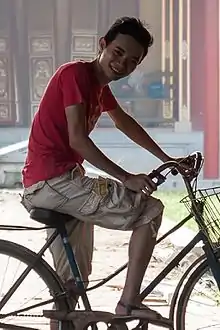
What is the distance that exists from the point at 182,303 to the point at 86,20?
3103mm

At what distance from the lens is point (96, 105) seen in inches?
89.4

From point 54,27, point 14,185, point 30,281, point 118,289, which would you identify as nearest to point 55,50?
point 54,27

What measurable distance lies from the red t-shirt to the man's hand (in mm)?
192

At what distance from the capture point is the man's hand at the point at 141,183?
2186 millimetres

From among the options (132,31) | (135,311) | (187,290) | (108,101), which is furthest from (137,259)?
(132,31)

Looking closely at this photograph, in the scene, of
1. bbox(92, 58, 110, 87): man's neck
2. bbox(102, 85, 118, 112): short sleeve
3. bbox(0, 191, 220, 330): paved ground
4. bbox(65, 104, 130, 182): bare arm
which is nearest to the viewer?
bbox(65, 104, 130, 182): bare arm

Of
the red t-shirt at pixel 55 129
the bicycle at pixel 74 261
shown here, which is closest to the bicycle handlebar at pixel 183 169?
the bicycle at pixel 74 261

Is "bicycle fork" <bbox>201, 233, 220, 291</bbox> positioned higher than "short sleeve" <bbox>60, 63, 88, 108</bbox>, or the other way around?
"short sleeve" <bbox>60, 63, 88, 108</bbox>

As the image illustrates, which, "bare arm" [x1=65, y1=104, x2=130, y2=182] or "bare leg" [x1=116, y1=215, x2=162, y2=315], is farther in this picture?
"bare leg" [x1=116, y1=215, x2=162, y2=315]

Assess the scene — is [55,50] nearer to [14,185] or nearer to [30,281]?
[14,185]

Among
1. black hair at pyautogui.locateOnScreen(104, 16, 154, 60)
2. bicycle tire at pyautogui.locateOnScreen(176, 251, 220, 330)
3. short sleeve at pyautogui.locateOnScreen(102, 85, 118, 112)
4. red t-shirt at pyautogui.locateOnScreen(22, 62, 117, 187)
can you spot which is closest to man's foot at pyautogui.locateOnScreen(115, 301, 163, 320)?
bicycle tire at pyautogui.locateOnScreen(176, 251, 220, 330)

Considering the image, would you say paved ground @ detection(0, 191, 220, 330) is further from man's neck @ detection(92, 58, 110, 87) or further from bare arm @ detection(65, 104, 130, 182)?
man's neck @ detection(92, 58, 110, 87)

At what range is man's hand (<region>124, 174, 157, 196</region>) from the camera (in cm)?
219

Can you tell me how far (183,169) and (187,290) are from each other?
0.41 meters
